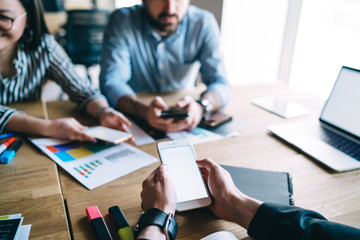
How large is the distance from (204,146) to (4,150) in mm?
675

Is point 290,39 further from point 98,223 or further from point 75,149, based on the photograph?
point 98,223

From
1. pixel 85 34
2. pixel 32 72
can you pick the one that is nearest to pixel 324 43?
pixel 32 72

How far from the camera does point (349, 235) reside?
1.68 feet

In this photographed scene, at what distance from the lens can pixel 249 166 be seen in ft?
2.90

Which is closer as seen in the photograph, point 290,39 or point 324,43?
point 324,43

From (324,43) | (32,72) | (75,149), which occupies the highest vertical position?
(324,43)

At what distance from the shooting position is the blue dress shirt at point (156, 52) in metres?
1.50

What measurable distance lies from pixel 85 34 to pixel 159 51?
198cm

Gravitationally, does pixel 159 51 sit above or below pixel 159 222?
above

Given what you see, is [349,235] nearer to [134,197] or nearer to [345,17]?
[134,197]

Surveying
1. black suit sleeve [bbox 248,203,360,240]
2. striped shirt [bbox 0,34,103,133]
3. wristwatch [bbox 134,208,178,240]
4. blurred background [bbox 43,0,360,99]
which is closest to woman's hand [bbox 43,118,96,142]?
striped shirt [bbox 0,34,103,133]

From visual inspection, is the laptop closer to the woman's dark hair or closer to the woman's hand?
the woman's hand

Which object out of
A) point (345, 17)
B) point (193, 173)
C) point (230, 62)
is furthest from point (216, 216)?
point (230, 62)

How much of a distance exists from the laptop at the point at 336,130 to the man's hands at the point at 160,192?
0.55m
